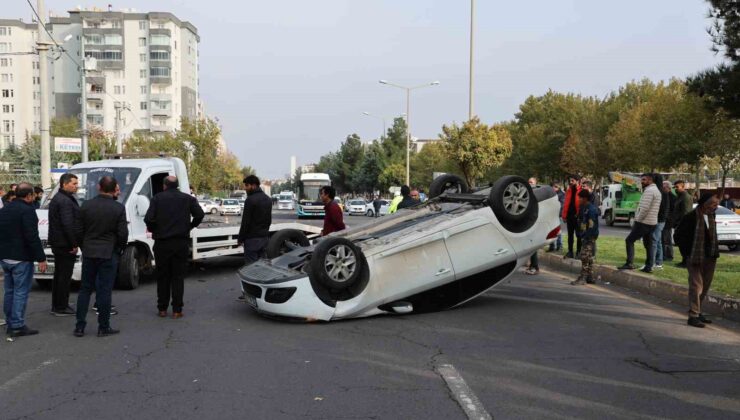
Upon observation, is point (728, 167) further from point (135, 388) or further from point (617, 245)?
point (135, 388)

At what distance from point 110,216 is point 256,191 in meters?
2.49

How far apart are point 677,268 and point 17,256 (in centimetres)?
1066

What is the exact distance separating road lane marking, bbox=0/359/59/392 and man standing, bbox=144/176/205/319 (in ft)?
6.89

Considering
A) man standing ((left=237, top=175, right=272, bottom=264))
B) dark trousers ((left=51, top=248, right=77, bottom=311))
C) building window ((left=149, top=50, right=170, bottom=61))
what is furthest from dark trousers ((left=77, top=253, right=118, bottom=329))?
building window ((left=149, top=50, right=170, bottom=61))

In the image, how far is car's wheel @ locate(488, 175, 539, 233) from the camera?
8.09 meters

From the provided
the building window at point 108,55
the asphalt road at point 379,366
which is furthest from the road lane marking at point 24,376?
the building window at point 108,55

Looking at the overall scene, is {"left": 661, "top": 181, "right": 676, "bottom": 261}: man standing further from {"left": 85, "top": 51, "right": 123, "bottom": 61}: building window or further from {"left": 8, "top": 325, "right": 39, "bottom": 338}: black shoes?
Answer: {"left": 85, "top": 51, "right": 123, "bottom": 61}: building window

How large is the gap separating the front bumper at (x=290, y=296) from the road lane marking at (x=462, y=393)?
6.76 feet

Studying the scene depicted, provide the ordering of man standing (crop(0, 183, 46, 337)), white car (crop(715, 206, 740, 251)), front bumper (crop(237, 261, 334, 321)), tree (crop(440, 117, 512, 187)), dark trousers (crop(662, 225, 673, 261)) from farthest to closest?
tree (crop(440, 117, 512, 187)) < white car (crop(715, 206, 740, 251)) < dark trousers (crop(662, 225, 673, 261)) < front bumper (crop(237, 261, 334, 321)) < man standing (crop(0, 183, 46, 337))

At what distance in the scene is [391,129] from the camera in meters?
77.0

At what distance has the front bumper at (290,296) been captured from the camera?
7.21m

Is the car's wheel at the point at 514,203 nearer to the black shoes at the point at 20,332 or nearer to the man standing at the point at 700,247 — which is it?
the man standing at the point at 700,247

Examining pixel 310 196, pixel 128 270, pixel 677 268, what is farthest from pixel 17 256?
pixel 310 196

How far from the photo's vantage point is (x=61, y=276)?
8117 millimetres
